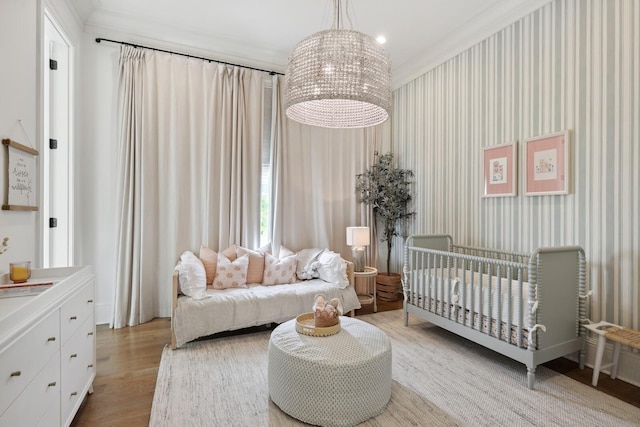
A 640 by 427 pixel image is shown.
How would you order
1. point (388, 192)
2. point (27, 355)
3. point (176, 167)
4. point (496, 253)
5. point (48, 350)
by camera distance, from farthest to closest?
1. point (388, 192)
2. point (176, 167)
3. point (496, 253)
4. point (48, 350)
5. point (27, 355)

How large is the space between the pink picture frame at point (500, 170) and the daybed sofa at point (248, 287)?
160cm

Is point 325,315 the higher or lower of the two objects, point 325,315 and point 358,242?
the lower

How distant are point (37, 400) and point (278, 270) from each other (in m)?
2.34

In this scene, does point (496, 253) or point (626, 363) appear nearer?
point (626, 363)

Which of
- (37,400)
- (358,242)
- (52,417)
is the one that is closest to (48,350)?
(37,400)

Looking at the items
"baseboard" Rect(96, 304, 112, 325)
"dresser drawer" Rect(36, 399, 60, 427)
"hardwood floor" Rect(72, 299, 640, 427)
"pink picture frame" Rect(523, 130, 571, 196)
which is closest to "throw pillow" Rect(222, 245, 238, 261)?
"hardwood floor" Rect(72, 299, 640, 427)

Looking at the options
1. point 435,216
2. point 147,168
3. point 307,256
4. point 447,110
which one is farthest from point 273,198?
point 447,110

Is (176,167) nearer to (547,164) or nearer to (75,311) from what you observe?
(75,311)

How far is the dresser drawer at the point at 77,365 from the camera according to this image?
5.18 ft

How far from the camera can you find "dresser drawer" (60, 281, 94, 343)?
1581mm

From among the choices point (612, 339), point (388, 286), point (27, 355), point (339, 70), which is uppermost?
point (339, 70)

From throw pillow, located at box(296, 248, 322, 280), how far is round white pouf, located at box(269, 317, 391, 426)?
65.3 inches

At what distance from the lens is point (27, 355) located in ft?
3.97

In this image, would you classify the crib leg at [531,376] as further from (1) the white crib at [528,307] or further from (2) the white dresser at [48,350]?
(2) the white dresser at [48,350]
